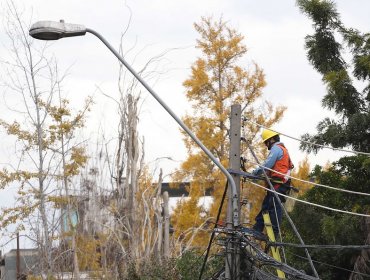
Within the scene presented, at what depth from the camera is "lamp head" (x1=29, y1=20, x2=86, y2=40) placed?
15.9 meters

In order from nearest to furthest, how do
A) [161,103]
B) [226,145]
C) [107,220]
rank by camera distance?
[161,103]
[107,220]
[226,145]

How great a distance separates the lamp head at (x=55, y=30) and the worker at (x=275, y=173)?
3.35 meters

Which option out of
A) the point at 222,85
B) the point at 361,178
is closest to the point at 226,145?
the point at 222,85

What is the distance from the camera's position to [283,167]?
1648 centimetres

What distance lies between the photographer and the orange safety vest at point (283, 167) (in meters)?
16.5

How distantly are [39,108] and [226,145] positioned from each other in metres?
10.9

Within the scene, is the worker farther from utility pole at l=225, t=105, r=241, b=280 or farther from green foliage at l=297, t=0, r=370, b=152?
green foliage at l=297, t=0, r=370, b=152

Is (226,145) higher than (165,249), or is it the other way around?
(226,145)

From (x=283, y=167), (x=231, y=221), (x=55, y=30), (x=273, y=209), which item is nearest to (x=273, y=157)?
(x=283, y=167)

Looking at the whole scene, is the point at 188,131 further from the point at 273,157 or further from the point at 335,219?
the point at 335,219

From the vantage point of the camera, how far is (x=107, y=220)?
102 feet

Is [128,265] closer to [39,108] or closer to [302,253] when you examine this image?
[302,253]

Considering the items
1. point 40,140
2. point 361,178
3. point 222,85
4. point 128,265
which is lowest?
point 128,265

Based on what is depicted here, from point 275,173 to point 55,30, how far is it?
4.02m
